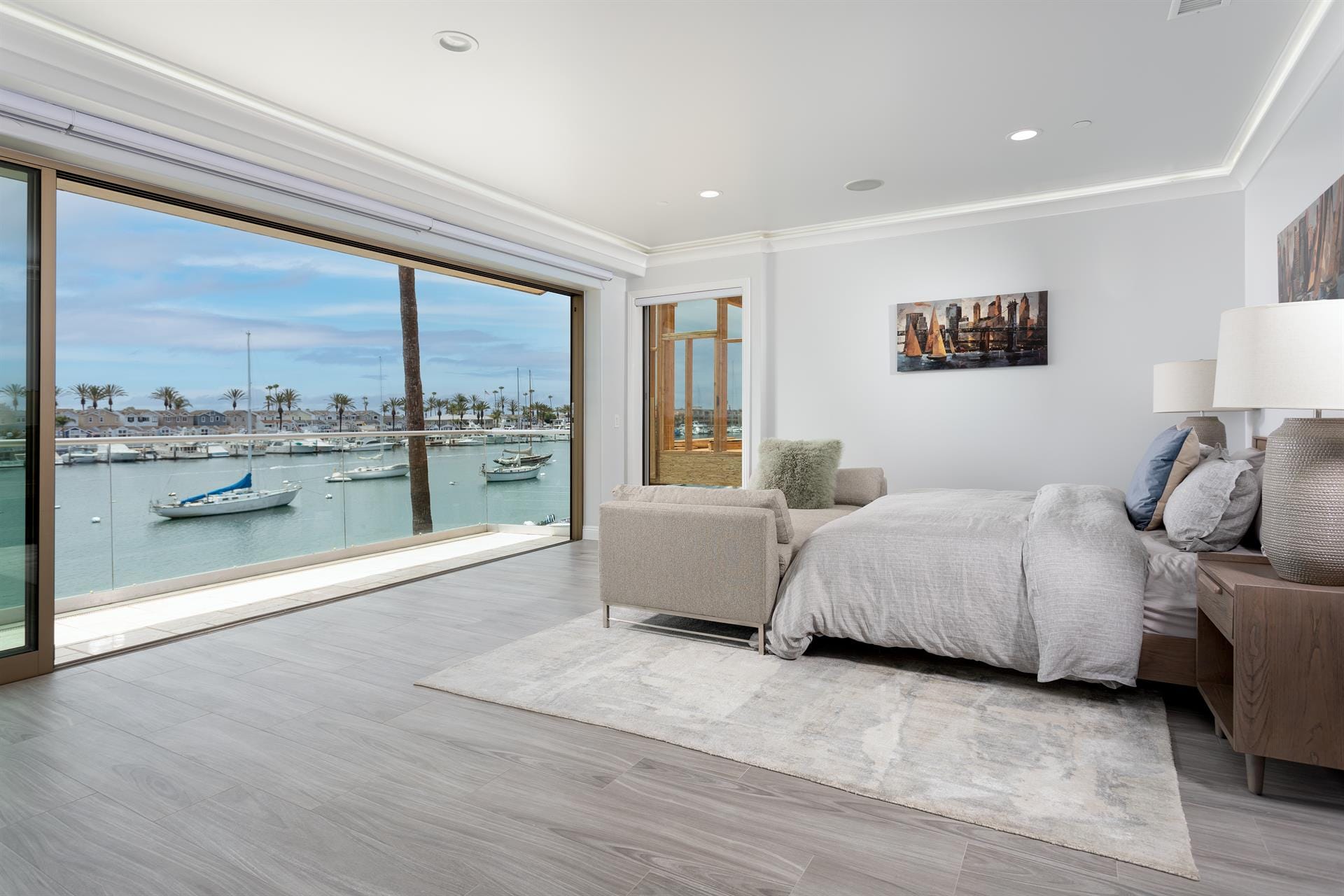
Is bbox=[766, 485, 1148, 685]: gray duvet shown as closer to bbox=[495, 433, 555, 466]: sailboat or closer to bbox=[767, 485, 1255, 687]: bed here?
bbox=[767, 485, 1255, 687]: bed

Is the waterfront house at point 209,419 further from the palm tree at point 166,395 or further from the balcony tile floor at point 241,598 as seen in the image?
the balcony tile floor at point 241,598

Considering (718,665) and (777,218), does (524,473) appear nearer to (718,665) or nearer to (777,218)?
(777,218)

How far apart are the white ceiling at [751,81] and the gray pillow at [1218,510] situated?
178 centimetres

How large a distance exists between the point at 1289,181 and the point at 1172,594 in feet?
7.53

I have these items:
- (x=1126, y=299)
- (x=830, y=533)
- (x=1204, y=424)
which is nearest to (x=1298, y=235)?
(x=1204, y=424)

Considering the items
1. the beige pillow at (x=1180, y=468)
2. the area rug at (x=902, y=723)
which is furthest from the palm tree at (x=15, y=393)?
the beige pillow at (x=1180, y=468)

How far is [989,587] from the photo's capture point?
283 cm

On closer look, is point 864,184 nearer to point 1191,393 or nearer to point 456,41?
point 1191,393

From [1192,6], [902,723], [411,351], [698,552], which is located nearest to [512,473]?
[411,351]

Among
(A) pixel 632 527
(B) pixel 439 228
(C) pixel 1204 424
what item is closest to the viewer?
(A) pixel 632 527

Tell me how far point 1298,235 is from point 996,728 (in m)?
2.63

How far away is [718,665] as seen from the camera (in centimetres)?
308

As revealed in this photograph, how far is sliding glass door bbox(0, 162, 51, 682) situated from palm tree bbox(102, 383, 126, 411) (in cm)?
182

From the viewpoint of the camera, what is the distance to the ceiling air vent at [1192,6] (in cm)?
266
